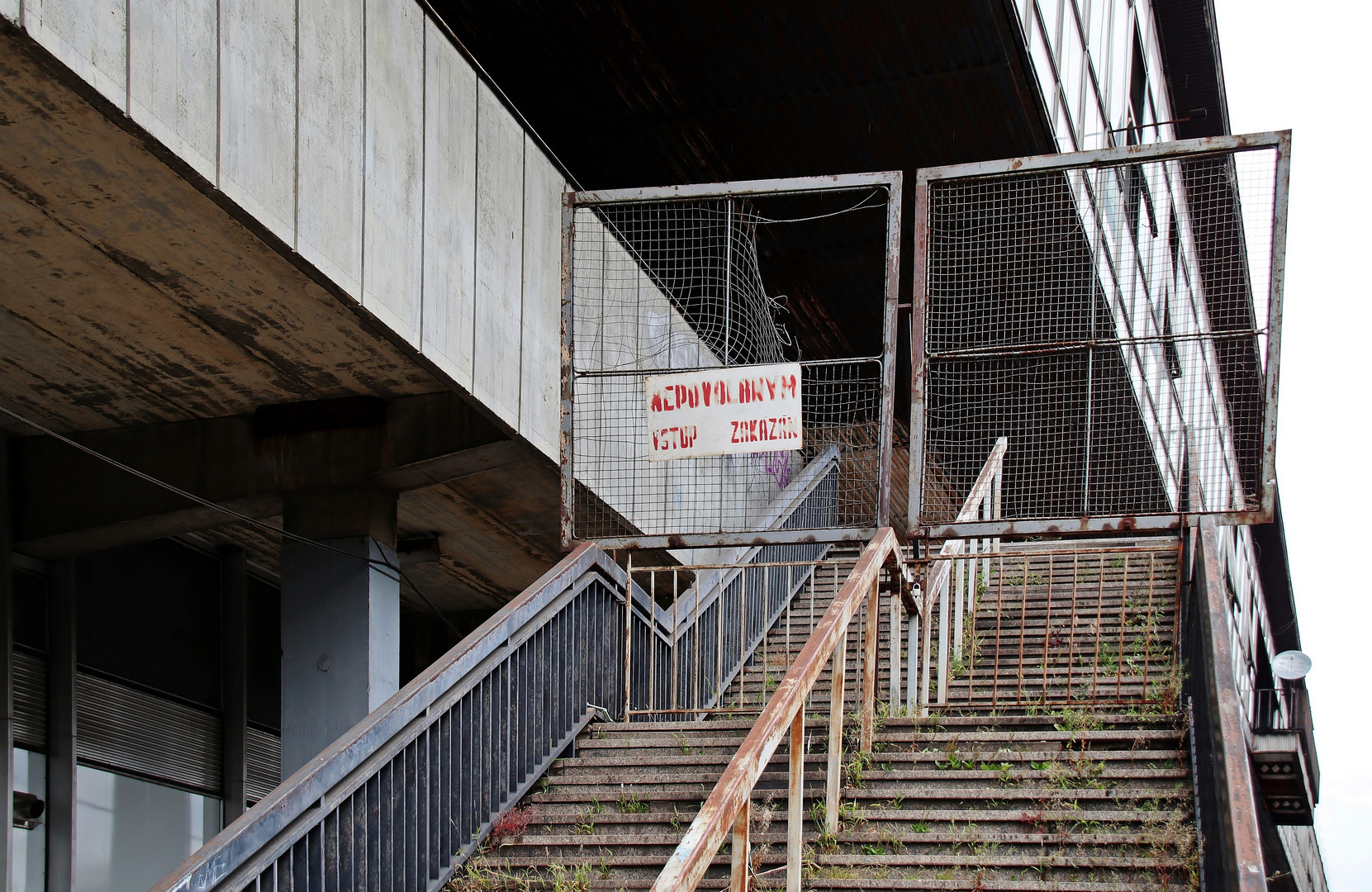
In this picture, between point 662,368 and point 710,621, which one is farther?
point 662,368

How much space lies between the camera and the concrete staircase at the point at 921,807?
5.51 m

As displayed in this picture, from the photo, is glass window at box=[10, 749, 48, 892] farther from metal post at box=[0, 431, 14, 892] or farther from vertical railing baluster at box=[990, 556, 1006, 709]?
vertical railing baluster at box=[990, 556, 1006, 709]

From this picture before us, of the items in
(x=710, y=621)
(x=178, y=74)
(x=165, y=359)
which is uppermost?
(x=178, y=74)

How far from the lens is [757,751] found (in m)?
4.71

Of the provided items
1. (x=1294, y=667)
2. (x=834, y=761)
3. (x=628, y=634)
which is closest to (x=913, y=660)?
(x=628, y=634)

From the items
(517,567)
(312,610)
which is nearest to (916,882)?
(312,610)

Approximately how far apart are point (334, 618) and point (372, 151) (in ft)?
12.9

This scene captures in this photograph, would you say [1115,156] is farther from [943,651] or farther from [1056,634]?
[1056,634]

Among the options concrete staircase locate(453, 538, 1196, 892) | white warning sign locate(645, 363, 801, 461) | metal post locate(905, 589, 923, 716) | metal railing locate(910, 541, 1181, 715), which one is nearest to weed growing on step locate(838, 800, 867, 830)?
concrete staircase locate(453, 538, 1196, 892)

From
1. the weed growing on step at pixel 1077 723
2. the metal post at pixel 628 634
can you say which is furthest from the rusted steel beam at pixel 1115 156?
the weed growing on step at pixel 1077 723

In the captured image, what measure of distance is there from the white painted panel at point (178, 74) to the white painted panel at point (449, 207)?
246cm

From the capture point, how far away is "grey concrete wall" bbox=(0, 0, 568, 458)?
22.7 ft

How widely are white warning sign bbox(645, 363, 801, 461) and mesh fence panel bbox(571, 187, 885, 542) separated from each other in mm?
537

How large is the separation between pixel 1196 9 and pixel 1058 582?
15090mm
